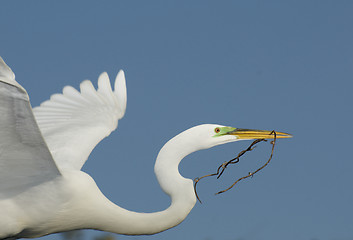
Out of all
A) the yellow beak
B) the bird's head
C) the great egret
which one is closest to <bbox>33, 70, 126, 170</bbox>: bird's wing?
the great egret

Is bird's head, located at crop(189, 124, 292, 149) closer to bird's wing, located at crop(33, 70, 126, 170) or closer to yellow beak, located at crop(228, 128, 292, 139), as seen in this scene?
yellow beak, located at crop(228, 128, 292, 139)

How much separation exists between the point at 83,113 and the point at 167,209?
8.95 ft

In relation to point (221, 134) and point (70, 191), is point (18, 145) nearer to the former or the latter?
point (70, 191)

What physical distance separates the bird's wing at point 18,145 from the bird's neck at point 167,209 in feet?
2.98

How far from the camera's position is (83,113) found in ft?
27.0

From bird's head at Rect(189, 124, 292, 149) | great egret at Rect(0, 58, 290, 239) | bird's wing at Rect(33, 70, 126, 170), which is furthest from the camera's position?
bird's wing at Rect(33, 70, 126, 170)

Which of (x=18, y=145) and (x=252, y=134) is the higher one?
(x=252, y=134)

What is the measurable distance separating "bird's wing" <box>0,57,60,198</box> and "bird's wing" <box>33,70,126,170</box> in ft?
5.74

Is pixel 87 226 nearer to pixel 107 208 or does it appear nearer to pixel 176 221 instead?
pixel 107 208

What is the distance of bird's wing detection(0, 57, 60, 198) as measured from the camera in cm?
452

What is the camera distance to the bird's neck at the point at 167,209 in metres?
5.88

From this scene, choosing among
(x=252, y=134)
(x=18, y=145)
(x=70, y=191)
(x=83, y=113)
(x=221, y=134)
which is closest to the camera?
(x=18, y=145)

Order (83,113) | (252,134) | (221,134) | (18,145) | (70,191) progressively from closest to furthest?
(18,145), (70,191), (221,134), (252,134), (83,113)

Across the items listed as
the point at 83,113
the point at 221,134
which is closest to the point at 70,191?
the point at 221,134
